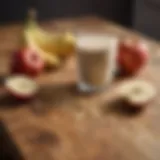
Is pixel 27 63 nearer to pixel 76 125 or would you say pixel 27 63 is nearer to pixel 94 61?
pixel 94 61

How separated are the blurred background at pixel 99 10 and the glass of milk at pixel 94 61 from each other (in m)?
1.33

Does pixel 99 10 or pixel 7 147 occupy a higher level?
pixel 99 10

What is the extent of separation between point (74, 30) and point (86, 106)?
0.72 m

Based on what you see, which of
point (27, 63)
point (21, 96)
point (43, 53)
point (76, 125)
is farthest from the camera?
point (43, 53)

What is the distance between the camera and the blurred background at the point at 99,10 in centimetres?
246

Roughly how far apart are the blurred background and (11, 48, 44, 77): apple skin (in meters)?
1.31

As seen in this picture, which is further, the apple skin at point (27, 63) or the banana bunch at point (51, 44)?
the banana bunch at point (51, 44)

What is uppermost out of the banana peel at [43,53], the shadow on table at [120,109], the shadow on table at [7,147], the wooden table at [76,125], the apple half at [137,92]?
the banana peel at [43,53]

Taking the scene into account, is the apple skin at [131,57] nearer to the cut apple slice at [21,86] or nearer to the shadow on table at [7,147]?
the cut apple slice at [21,86]

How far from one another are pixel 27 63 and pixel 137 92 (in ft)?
1.00

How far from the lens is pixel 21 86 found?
1.11 m

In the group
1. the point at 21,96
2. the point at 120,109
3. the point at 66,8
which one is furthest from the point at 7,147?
the point at 66,8

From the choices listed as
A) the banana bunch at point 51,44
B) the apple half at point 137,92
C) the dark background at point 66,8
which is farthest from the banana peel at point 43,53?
the dark background at point 66,8

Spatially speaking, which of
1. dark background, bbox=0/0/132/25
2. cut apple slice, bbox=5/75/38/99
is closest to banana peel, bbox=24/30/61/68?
cut apple slice, bbox=5/75/38/99
